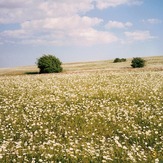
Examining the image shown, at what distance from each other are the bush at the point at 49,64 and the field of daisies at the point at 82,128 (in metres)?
36.4

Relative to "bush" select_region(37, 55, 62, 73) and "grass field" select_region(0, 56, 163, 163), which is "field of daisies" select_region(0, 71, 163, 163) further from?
"bush" select_region(37, 55, 62, 73)

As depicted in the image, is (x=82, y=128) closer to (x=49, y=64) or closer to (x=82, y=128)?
(x=82, y=128)

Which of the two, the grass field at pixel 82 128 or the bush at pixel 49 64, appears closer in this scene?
the grass field at pixel 82 128

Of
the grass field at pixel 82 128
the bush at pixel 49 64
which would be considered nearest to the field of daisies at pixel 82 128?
the grass field at pixel 82 128

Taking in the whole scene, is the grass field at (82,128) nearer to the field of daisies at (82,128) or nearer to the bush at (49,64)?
the field of daisies at (82,128)

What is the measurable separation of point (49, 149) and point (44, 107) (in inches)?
211

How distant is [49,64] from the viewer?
52.0 meters

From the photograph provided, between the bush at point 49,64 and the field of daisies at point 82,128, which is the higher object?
the bush at point 49,64

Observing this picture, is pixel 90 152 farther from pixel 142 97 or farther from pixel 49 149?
pixel 142 97

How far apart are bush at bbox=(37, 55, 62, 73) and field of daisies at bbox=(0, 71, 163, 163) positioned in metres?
36.4

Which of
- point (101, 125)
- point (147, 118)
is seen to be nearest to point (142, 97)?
point (147, 118)

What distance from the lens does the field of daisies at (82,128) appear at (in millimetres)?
7301

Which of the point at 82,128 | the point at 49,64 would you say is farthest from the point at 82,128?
the point at 49,64

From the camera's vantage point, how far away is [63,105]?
42.2 feet
